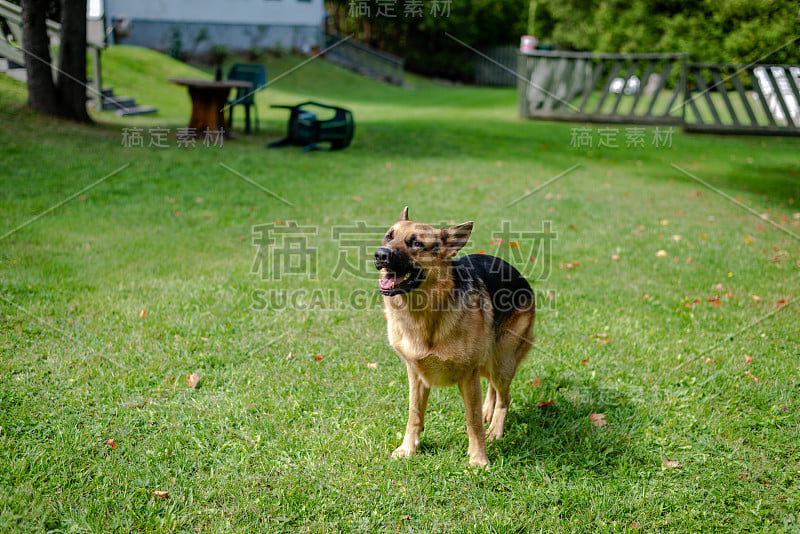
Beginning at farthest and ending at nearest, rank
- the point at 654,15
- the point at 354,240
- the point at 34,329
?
the point at 654,15
the point at 354,240
the point at 34,329

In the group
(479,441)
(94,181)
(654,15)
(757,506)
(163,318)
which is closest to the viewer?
(757,506)

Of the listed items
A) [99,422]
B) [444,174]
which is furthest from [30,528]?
[444,174]

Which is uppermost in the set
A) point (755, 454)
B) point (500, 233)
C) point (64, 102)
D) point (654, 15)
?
point (654, 15)

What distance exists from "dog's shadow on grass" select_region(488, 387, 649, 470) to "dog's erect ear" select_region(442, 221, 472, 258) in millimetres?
1325

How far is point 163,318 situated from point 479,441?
3.14m

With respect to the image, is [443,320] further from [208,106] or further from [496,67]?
[496,67]

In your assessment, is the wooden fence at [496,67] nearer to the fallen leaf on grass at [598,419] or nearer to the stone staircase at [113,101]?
the stone staircase at [113,101]

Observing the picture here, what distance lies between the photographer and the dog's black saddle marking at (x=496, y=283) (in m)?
3.44

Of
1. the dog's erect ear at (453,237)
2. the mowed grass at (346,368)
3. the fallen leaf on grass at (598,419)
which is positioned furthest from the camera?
the fallen leaf on grass at (598,419)

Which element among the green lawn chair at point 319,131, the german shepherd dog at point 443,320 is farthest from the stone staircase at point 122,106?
the german shepherd dog at point 443,320

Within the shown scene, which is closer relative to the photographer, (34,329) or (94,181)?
(34,329)

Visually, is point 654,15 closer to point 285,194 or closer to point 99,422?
point 285,194

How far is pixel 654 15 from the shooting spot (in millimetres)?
23359

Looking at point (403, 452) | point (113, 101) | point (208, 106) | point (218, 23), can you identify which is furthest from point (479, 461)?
point (218, 23)
